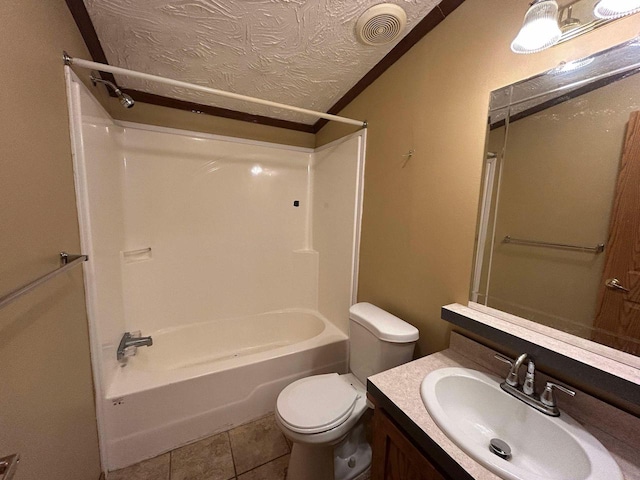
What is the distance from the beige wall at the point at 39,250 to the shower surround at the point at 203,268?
0.16m

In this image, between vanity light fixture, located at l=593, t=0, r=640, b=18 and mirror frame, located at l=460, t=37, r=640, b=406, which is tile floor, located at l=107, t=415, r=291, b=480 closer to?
mirror frame, located at l=460, t=37, r=640, b=406

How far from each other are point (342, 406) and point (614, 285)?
1.15 meters

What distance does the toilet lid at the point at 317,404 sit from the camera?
1085 millimetres

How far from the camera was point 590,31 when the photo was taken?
75 centimetres

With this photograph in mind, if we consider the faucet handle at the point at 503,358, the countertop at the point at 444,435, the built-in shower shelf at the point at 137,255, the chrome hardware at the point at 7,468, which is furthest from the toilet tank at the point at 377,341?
the built-in shower shelf at the point at 137,255

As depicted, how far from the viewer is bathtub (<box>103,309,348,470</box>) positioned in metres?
1.32

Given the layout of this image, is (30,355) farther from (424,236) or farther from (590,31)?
(590,31)

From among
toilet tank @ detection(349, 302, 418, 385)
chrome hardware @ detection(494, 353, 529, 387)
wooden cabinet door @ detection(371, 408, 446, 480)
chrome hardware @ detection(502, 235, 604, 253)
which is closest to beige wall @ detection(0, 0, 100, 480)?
wooden cabinet door @ detection(371, 408, 446, 480)

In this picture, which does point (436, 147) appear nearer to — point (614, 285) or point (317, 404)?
point (614, 285)

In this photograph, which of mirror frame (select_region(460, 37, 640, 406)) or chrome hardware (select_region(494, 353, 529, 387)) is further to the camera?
chrome hardware (select_region(494, 353, 529, 387))

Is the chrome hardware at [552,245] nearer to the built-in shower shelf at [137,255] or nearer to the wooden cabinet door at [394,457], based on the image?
the wooden cabinet door at [394,457]

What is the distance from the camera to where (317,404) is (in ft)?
3.92

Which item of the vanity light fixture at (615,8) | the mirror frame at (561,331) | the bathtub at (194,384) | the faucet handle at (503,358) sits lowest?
the bathtub at (194,384)

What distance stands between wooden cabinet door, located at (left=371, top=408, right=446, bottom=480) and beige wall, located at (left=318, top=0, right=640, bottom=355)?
1.91 feet
